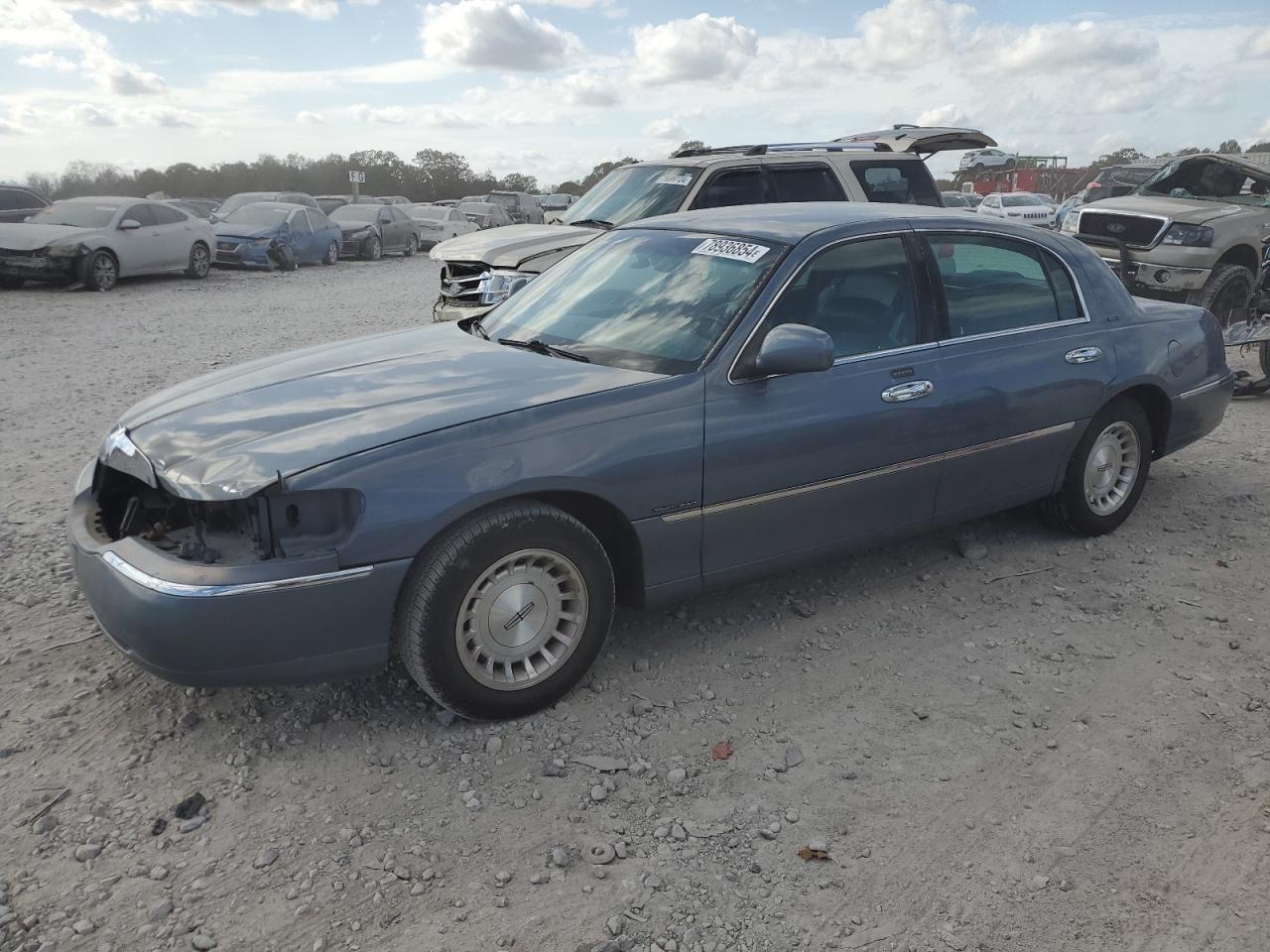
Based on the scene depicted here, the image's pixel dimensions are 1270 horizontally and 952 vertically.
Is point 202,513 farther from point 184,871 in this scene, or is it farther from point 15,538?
point 15,538

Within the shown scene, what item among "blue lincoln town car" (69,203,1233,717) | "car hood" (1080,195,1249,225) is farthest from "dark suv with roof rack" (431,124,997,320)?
"blue lincoln town car" (69,203,1233,717)

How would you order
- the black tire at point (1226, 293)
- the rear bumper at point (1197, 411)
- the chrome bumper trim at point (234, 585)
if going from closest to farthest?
the chrome bumper trim at point (234, 585) < the rear bumper at point (1197, 411) < the black tire at point (1226, 293)

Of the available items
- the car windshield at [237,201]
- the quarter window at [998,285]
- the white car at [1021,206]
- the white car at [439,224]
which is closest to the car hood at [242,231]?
the car windshield at [237,201]

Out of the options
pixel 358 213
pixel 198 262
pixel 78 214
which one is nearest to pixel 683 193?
pixel 78 214

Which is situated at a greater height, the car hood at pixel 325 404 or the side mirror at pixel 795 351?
the side mirror at pixel 795 351

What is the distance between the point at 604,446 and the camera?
3.52 metres

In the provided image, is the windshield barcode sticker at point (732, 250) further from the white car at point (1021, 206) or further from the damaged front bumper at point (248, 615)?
the white car at point (1021, 206)

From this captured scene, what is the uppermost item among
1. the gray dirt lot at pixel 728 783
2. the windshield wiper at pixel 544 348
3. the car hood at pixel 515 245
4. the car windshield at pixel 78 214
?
the car windshield at pixel 78 214

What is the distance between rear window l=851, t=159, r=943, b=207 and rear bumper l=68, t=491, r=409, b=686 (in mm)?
7556

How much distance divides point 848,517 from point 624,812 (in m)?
1.64

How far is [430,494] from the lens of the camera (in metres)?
3.20

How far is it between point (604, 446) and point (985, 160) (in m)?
46.0

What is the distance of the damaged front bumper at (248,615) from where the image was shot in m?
3.04

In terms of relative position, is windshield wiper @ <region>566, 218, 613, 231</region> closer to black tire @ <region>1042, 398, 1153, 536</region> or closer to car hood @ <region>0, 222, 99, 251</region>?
black tire @ <region>1042, 398, 1153, 536</region>
